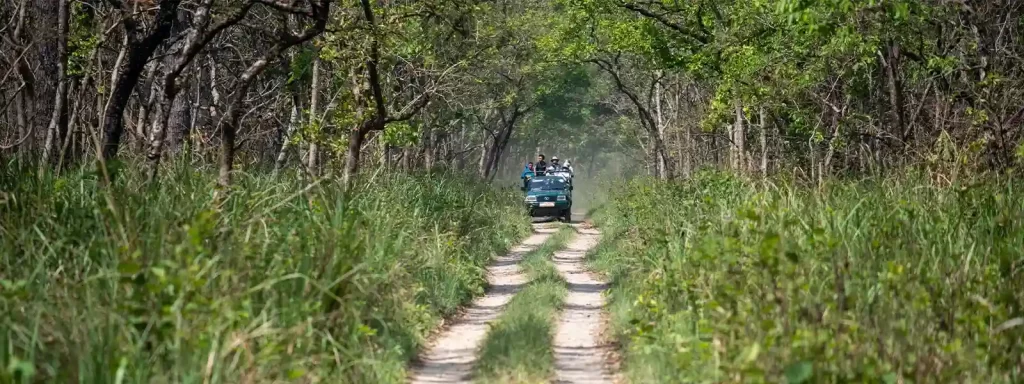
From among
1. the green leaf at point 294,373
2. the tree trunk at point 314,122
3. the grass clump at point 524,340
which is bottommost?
the grass clump at point 524,340

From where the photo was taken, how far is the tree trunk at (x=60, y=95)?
55.9 feet

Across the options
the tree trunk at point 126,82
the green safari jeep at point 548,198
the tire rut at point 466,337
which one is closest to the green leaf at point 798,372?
the tire rut at point 466,337

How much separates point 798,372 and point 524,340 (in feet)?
12.4

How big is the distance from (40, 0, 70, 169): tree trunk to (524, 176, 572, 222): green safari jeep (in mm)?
21202

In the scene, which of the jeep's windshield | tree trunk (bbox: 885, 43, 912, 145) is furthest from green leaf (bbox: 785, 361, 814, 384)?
the jeep's windshield

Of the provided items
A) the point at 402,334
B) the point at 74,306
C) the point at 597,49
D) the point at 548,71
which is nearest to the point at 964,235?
the point at 402,334

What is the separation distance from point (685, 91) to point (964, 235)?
31383 millimetres

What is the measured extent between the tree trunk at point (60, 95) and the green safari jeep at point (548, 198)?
69.6 ft

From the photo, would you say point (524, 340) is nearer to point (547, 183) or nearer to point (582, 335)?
point (582, 335)

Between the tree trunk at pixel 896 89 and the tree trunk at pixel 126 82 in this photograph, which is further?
the tree trunk at pixel 896 89

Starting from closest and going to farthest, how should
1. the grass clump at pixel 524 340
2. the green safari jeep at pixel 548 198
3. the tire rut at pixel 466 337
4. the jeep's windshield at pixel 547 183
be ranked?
the grass clump at pixel 524 340 → the tire rut at pixel 466 337 → the green safari jeep at pixel 548 198 → the jeep's windshield at pixel 547 183

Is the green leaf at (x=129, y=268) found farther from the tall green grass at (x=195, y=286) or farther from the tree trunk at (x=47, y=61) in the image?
the tree trunk at (x=47, y=61)

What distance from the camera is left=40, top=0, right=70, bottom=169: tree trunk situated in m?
17.0

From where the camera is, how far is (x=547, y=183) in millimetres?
39625
